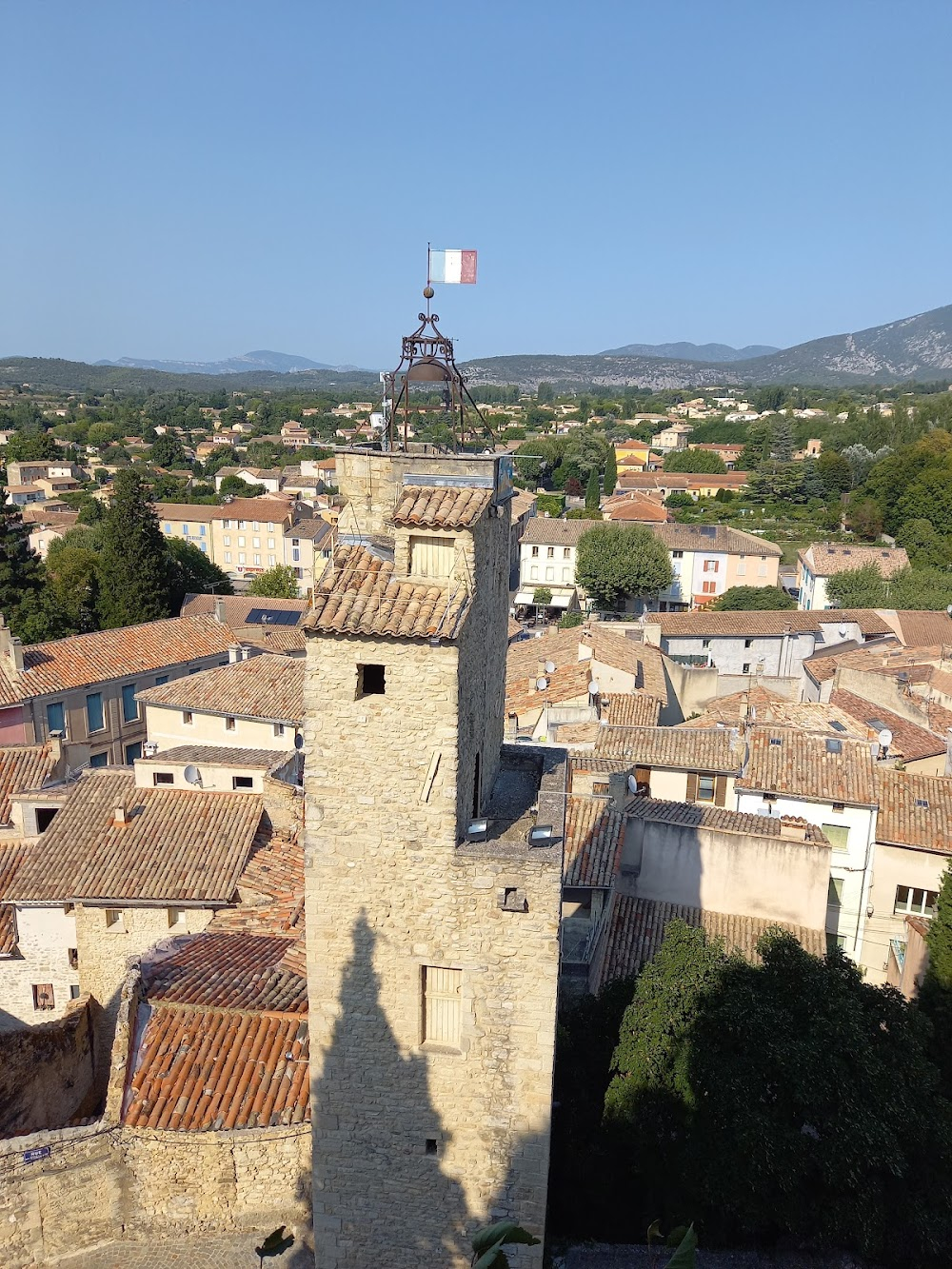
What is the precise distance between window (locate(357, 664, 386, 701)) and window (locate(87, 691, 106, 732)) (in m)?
29.7

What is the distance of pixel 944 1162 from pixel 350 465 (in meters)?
11.3

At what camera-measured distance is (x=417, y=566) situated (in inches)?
380

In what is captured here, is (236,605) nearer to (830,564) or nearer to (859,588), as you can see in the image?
(859,588)

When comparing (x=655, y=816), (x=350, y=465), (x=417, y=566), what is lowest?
(x=655, y=816)

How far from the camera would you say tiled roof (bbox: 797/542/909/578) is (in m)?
62.3

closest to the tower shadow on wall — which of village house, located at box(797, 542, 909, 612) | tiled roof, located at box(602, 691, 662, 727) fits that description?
tiled roof, located at box(602, 691, 662, 727)

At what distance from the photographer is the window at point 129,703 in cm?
3722

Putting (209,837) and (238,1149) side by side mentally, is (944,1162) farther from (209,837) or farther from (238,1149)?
(209,837)

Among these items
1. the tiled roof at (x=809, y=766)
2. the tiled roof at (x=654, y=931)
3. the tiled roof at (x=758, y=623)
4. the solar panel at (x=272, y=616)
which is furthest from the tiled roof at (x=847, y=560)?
the tiled roof at (x=654, y=931)

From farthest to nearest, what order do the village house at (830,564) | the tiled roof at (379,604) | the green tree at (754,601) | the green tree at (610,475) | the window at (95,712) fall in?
the green tree at (610,475)
the village house at (830,564)
the green tree at (754,601)
the window at (95,712)
the tiled roof at (379,604)

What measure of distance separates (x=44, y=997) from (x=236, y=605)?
35.1 m

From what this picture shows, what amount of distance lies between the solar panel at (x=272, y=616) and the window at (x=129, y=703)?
12.6 meters

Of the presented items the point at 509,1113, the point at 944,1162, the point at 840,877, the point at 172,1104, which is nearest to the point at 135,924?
the point at 172,1104

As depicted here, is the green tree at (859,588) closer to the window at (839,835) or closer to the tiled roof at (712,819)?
the window at (839,835)
